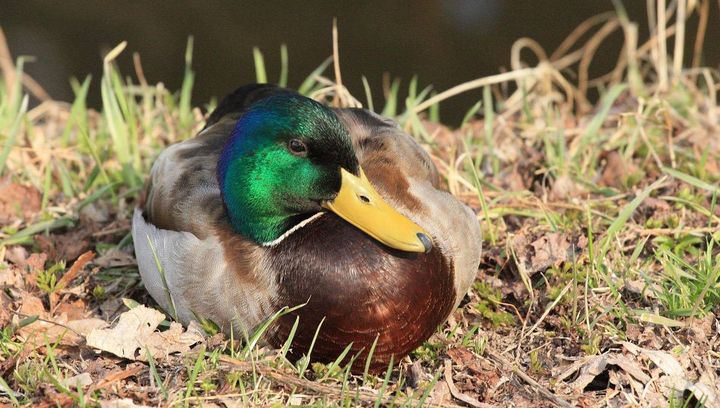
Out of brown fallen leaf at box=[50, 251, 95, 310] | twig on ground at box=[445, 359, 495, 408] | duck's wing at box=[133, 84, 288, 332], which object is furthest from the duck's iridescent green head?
brown fallen leaf at box=[50, 251, 95, 310]

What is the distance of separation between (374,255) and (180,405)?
78 cm

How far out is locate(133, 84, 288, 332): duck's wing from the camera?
358 centimetres

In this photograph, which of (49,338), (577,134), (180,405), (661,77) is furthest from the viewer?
(661,77)

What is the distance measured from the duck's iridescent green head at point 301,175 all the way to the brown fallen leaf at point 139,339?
0.44 meters

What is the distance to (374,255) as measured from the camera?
137 inches

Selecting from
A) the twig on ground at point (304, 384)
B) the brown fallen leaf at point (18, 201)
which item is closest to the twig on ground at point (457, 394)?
the twig on ground at point (304, 384)

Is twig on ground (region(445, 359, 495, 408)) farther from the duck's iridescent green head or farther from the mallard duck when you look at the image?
the duck's iridescent green head

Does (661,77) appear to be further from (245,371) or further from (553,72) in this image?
(245,371)

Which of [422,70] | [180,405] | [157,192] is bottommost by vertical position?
[422,70]

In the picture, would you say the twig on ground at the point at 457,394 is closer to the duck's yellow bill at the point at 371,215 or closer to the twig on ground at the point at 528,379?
the twig on ground at the point at 528,379

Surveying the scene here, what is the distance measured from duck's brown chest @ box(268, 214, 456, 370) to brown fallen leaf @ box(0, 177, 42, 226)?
1814 millimetres

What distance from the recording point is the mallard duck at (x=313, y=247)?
345cm

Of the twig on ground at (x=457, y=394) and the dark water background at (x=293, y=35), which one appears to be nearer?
the twig on ground at (x=457, y=394)

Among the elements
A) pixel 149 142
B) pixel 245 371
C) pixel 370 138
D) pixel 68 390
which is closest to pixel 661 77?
pixel 370 138
